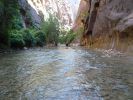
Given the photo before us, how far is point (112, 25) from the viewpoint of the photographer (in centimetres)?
3788

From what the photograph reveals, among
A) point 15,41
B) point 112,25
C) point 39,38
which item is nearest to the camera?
point 112,25

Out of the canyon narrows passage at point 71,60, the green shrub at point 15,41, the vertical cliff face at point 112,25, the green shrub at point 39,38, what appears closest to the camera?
the canyon narrows passage at point 71,60

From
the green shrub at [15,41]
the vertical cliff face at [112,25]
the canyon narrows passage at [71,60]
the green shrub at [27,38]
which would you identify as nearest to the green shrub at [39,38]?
the canyon narrows passage at [71,60]

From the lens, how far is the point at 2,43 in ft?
111

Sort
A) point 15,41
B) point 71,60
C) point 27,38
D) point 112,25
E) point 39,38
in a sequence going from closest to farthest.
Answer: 1. point 71,60
2. point 112,25
3. point 15,41
4. point 27,38
5. point 39,38

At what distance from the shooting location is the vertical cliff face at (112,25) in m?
30.7

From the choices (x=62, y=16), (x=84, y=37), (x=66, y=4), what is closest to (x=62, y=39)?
(x=84, y=37)

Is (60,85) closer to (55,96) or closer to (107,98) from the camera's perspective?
(55,96)

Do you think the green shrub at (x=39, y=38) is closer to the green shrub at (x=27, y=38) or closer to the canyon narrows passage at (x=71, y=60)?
the canyon narrows passage at (x=71, y=60)

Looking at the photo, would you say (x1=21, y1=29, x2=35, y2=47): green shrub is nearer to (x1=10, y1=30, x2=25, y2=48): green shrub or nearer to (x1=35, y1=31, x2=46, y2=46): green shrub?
(x1=10, y1=30, x2=25, y2=48): green shrub

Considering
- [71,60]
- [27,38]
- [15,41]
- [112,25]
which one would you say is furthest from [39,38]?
[71,60]

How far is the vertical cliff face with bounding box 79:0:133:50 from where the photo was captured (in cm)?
3067

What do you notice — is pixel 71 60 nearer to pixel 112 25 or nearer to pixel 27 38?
pixel 112 25

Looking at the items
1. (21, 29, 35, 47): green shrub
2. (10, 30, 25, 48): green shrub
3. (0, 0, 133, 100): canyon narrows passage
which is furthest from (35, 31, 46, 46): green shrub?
(10, 30, 25, 48): green shrub
